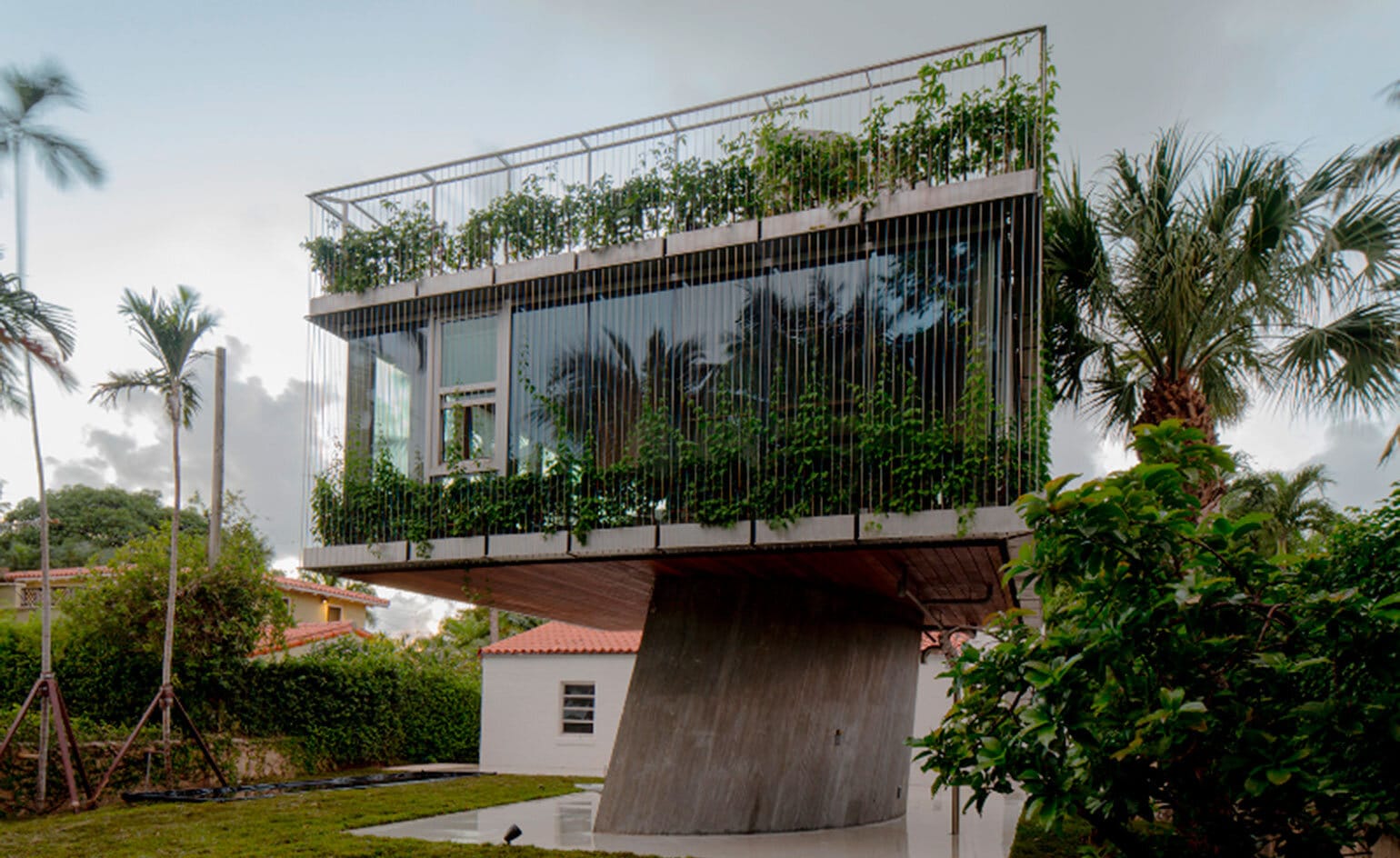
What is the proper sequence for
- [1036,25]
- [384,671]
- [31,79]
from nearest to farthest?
[1036,25] < [31,79] < [384,671]

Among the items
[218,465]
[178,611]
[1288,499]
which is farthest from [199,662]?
[1288,499]

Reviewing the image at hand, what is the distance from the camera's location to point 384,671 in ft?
80.2

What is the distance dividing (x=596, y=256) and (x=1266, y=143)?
6.41m

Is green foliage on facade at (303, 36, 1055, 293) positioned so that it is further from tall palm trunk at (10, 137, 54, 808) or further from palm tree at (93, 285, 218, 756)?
palm tree at (93, 285, 218, 756)

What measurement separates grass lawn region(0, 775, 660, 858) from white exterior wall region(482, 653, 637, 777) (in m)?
7.72

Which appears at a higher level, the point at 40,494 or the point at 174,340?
the point at 174,340

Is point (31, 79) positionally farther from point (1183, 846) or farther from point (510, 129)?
point (1183, 846)

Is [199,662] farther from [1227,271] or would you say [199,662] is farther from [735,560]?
[1227,271]

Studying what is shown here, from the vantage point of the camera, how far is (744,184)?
441 inches

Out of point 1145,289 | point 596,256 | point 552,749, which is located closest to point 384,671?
point 552,749

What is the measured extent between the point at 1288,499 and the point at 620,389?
2097 centimetres

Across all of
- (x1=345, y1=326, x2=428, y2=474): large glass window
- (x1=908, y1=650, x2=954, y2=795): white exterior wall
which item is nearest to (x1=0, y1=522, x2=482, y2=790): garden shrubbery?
(x1=345, y1=326, x2=428, y2=474): large glass window

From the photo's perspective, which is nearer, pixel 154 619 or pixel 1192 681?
pixel 1192 681

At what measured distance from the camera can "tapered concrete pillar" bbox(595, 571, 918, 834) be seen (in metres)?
11.5
